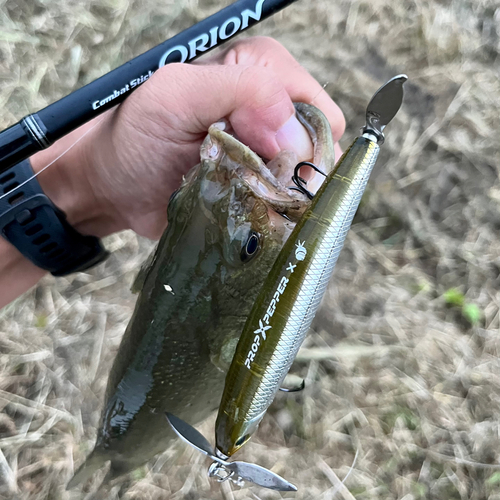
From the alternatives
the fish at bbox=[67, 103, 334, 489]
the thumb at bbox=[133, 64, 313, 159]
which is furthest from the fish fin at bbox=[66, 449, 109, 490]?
the thumb at bbox=[133, 64, 313, 159]

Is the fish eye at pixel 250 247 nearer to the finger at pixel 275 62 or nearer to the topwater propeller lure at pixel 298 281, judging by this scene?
the topwater propeller lure at pixel 298 281

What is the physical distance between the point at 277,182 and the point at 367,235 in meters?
2.00

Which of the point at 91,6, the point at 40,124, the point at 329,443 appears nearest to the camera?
the point at 40,124

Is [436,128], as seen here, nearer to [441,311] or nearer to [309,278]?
[441,311]

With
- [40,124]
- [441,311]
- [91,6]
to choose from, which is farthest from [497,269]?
[91,6]

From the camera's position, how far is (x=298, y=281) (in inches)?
40.6

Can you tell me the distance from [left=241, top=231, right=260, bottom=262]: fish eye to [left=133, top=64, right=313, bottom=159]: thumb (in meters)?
0.34

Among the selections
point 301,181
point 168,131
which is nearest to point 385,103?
point 301,181

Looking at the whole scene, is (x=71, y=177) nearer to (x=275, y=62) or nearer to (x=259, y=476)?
(x=275, y=62)

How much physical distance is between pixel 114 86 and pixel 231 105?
469 millimetres

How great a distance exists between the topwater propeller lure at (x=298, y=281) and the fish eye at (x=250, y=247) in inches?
8.1

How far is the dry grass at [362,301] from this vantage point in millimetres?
2744

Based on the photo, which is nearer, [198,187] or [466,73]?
[198,187]

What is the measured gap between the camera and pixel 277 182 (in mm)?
1244
